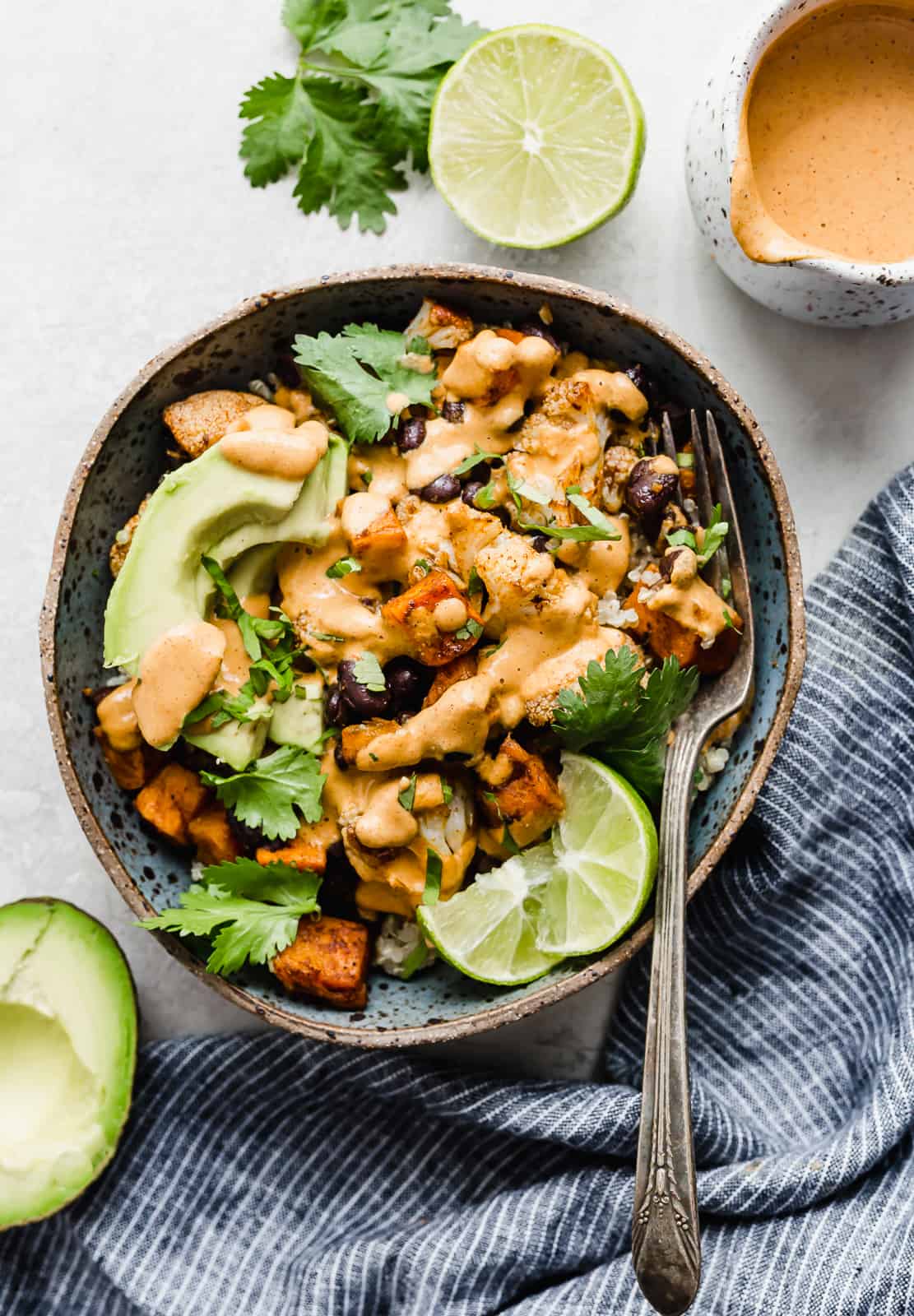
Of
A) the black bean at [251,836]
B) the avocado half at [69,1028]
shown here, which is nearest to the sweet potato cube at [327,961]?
the black bean at [251,836]

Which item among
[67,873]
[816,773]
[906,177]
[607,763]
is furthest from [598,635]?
[67,873]

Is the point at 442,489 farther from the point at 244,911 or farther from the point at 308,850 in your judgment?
the point at 244,911

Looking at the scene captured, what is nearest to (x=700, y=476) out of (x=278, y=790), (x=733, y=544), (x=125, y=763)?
(x=733, y=544)

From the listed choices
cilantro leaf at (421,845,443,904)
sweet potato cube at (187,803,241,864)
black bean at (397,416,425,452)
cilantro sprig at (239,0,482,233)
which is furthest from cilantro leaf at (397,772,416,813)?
cilantro sprig at (239,0,482,233)

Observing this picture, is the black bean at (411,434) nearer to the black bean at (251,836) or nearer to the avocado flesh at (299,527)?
the avocado flesh at (299,527)

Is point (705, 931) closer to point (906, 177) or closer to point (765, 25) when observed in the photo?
point (906, 177)

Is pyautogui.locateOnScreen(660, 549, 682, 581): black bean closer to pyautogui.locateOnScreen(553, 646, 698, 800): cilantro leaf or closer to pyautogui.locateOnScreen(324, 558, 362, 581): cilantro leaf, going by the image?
pyautogui.locateOnScreen(553, 646, 698, 800): cilantro leaf
